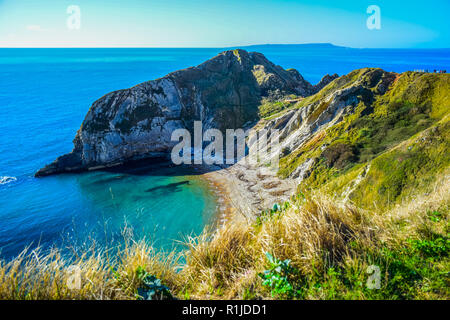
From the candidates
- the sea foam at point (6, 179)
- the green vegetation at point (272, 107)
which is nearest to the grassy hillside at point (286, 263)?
the green vegetation at point (272, 107)

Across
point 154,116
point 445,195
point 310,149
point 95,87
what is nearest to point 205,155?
point 154,116

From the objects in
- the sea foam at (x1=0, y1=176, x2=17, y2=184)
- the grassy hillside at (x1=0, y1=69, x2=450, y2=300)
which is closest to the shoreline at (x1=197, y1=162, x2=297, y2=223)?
the grassy hillside at (x1=0, y1=69, x2=450, y2=300)

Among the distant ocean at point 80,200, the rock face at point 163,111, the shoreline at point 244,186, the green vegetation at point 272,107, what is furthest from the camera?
the green vegetation at point 272,107

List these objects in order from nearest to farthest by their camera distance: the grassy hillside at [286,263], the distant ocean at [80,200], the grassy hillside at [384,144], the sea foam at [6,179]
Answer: the grassy hillside at [286,263] < the grassy hillside at [384,144] < the distant ocean at [80,200] < the sea foam at [6,179]

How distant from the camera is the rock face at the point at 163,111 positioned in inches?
1774

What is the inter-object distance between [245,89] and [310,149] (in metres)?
30.5

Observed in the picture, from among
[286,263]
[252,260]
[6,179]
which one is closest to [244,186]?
[252,260]

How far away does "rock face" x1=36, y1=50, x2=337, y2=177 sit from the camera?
45062 mm

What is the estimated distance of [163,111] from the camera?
4903 centimetres

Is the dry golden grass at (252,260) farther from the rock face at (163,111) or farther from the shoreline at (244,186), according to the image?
the rock face at (163,111)

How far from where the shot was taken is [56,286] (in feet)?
13.0

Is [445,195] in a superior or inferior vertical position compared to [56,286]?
superior

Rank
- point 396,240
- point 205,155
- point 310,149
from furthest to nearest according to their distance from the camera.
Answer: point 205,155 → point 310,149 → point 396,240
